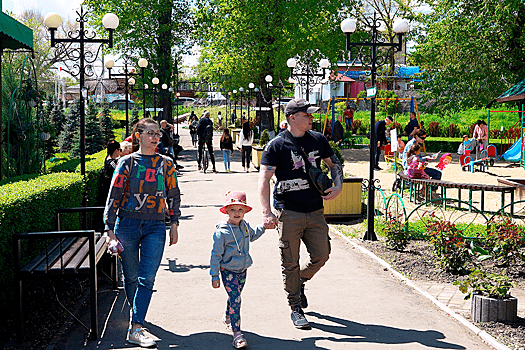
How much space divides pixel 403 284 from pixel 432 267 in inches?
33.9

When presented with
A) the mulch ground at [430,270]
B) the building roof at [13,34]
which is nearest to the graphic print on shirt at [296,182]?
the mulch ground at [430,270]

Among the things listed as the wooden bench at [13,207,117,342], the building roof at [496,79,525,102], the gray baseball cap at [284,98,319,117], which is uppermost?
the building roof at [496,79,525,102]

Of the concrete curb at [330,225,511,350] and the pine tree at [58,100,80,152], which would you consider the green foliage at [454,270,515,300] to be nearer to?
the concrete curb at [330,225,511,350]

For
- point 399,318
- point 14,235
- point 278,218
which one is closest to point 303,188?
point 278,218

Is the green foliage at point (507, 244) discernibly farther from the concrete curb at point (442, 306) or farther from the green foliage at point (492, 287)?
the green foliage at point (492, 287)

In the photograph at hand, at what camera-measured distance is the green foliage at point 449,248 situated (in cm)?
753

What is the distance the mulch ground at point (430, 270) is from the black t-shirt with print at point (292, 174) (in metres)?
1.93

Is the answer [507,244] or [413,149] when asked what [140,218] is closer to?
[507,244]

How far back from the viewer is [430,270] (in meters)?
7.78

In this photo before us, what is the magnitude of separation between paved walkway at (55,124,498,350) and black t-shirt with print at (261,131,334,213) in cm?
110

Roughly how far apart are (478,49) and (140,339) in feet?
88.0

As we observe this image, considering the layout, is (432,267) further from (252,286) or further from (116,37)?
(116,37)

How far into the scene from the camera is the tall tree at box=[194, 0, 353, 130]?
1228 inches

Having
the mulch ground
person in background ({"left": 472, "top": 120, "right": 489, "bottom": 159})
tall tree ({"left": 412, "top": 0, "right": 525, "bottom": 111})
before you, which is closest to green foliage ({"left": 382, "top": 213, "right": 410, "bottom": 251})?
the mulch ground
